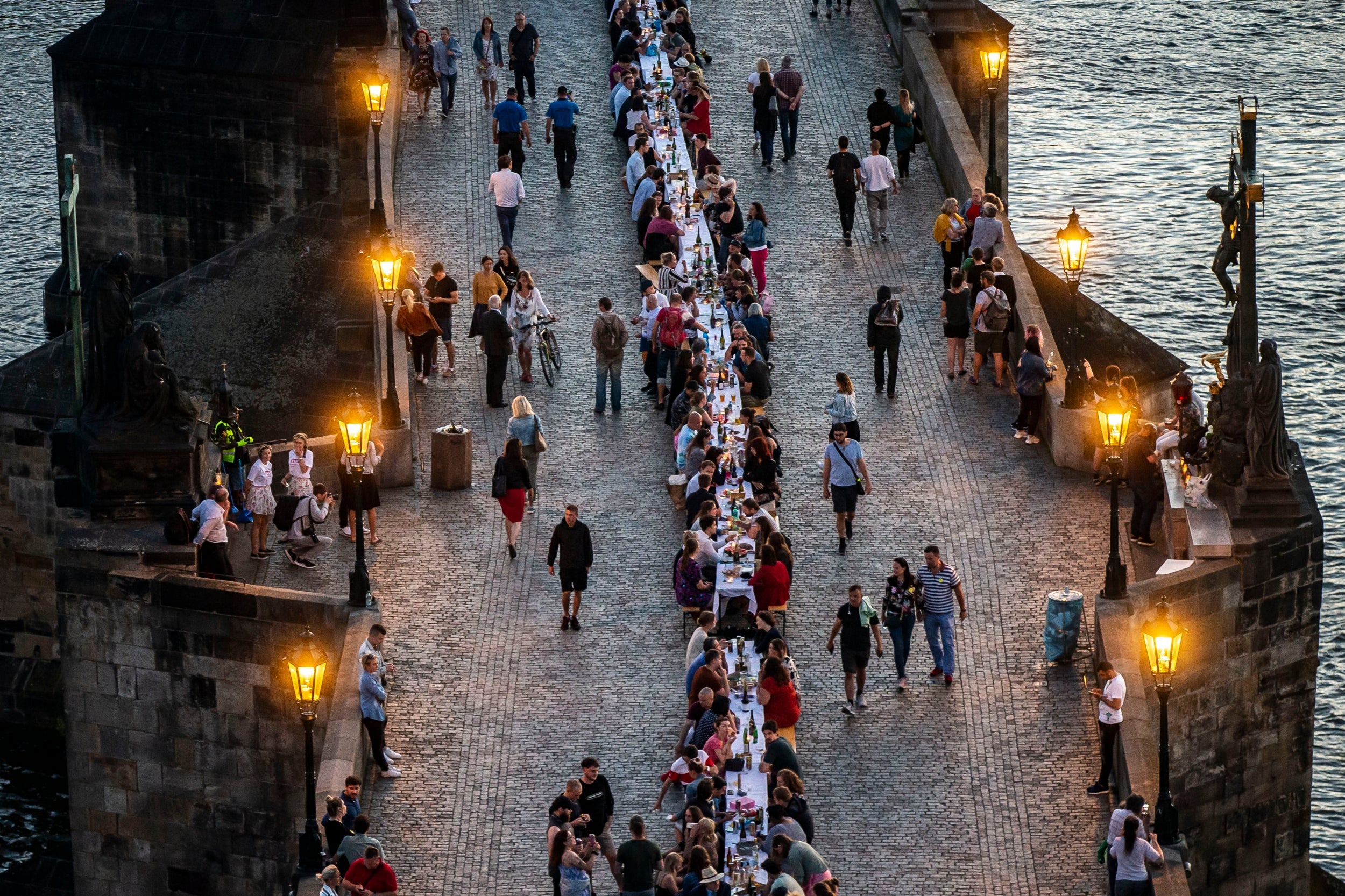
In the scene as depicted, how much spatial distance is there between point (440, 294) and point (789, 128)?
9438 mm

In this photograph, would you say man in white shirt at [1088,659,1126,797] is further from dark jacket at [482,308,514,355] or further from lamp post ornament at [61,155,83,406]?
lamp post ornament at [61,155,83,406]

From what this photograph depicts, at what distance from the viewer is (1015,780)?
35.9m

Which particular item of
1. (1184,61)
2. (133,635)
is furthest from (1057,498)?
(1184,61)

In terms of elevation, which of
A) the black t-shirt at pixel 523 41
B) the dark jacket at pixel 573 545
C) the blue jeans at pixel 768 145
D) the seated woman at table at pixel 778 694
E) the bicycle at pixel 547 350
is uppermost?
the black t-shirt at pixel 523 41

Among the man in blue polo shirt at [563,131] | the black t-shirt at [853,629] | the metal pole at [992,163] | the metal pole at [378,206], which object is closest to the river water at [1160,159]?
the metal pole at [992,163]

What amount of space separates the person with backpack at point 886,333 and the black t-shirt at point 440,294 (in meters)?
6.51

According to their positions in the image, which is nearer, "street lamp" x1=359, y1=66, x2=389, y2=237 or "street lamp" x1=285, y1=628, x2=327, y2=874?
"street lamp" x1=285, y1=628, x2=327, y2=874

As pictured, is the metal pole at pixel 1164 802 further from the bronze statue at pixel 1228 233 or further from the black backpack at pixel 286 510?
the black backpack at pixel 286 510

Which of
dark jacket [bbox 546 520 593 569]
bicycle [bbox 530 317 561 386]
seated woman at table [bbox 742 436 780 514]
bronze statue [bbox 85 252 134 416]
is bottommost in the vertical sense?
dark jacket [bbox 546 520 593 569]

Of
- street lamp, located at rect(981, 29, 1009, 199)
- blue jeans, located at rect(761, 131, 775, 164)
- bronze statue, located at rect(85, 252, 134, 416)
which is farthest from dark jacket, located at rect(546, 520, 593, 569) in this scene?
blue jeans, located at rect(761, 131, 775, 164)

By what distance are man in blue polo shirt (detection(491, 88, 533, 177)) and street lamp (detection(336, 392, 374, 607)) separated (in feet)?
45.1

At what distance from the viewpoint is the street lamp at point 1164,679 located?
33.5 m

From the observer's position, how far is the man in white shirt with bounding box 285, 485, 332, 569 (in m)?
41.3

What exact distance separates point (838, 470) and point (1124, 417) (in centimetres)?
429
